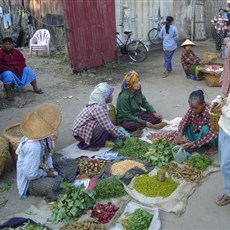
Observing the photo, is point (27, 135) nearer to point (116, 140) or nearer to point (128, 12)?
point (116, 140)

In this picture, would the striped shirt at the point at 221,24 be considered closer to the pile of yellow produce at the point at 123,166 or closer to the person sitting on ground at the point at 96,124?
the person sitting on ground at the point at 96,124

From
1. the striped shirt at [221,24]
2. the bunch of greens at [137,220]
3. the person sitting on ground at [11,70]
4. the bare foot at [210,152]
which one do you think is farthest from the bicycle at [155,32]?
the bunch of greens at [137,220]

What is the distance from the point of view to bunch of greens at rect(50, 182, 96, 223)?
3785 mm

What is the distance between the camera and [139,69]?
1048 centimetres

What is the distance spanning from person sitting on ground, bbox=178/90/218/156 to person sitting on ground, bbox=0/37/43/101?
4.25 m

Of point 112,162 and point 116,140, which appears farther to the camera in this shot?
point 116,140

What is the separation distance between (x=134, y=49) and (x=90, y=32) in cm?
189

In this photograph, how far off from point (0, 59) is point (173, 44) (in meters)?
4.26

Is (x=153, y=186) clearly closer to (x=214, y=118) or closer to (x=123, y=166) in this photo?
(x=123, y=166)

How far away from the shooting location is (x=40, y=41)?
12195 millimetres

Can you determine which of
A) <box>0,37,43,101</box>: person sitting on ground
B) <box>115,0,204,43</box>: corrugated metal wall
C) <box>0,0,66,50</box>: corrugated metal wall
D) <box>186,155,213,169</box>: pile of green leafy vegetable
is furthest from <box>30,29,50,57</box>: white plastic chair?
<box>186,155,213,169</box>: pile of green leafy vegetable

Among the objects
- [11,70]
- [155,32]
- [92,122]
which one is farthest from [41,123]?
[155,32]

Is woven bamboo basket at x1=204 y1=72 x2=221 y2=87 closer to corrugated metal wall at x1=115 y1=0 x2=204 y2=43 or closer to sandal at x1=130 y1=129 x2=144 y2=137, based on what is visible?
sandal at x1=130 y1=129 x2=144 y2=137

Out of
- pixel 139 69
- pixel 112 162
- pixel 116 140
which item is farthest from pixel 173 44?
pixel 112 162
